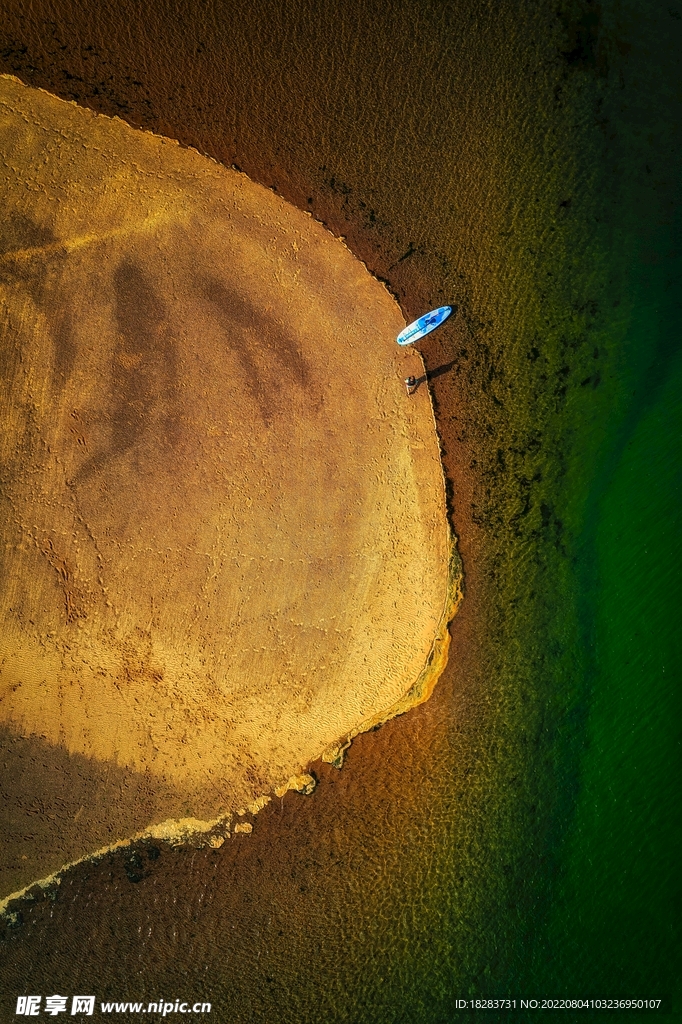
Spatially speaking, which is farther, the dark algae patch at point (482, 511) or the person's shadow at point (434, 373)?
the person's shadow at point (434, 373)

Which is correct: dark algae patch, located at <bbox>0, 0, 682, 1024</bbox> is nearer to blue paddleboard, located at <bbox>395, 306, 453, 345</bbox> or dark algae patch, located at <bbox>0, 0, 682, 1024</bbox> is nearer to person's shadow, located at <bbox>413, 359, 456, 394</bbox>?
person's shadow, located at <bbox>413, 359, 456, 394</bbox>

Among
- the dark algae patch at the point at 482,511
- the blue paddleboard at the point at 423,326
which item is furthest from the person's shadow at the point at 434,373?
the blue paddleboard at the point at 423,326

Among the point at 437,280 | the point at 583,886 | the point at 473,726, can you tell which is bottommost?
the point at 583,886

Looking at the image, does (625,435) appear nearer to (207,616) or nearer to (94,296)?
(207,616)

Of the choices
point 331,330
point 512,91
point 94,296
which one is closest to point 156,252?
point 94,296

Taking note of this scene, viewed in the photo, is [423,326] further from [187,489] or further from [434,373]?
[187,489]

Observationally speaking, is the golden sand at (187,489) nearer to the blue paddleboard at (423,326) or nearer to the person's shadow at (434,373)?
the person's shadow at (434,373)
